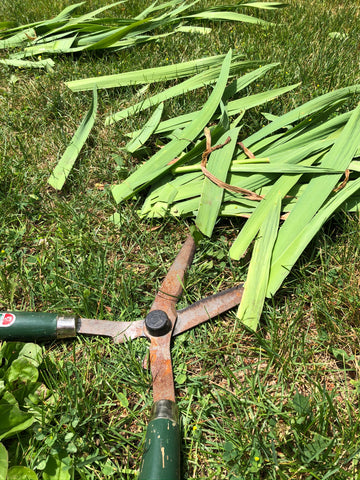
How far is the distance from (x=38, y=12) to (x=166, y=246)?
2823 mm

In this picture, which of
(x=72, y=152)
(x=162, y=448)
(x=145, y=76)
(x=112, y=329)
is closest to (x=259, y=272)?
(x=112, y=329)

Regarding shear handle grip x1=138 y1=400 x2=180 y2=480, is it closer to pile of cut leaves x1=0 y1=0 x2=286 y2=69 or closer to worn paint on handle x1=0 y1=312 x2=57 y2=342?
worn paint on handle x1=0 y1=312 x2=57 y2=342

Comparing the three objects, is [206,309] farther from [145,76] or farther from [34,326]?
[145,76]

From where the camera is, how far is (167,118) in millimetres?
2350

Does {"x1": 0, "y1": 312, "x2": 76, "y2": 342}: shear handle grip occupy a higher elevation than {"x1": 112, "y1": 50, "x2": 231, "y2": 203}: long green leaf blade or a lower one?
lower

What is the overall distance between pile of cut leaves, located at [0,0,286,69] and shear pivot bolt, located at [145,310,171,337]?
2069 mm

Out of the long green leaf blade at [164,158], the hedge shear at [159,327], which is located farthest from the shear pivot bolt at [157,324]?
the long green leaf blade at [164,158]

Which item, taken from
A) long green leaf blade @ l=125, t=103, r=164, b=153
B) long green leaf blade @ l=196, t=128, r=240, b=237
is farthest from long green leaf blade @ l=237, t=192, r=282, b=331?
long green leaf blade @ l=125, t=103, r=164, b=153

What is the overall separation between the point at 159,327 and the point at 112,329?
20 cm

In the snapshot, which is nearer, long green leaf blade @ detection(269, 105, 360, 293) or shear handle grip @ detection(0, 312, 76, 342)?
shear handle grip @ detection(0, 312, 76, 342)

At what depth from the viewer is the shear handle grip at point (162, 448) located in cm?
108

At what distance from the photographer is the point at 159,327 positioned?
1438mm

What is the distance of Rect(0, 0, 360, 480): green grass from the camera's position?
50.4 inches

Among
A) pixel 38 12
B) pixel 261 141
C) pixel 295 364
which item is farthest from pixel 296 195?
pixel 38 12
